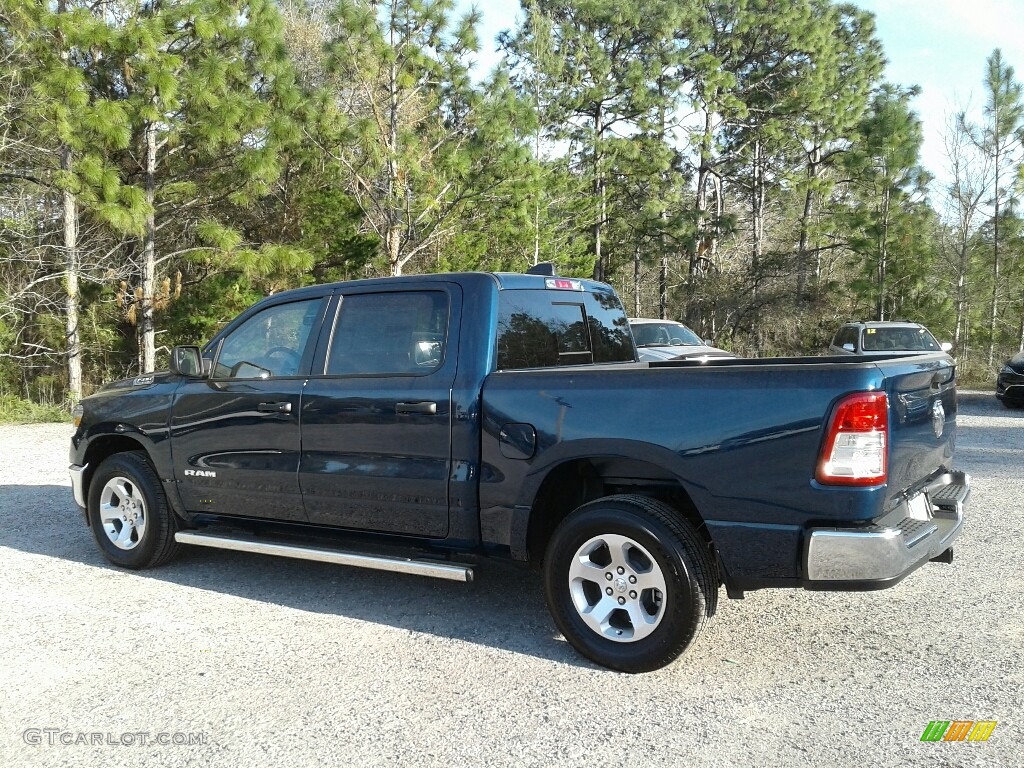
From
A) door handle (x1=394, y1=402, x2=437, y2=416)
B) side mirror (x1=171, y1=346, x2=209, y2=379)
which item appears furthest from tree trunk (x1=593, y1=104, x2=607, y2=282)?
door handle (x1=394, y1=402, x2=437, y2=416)

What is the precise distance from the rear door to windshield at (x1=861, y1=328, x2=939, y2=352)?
42.6 feet

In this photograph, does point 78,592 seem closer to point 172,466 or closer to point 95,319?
point 172,466

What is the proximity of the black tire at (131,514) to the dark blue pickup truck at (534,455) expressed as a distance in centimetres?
2

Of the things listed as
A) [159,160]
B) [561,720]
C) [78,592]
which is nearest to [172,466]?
[78,592]

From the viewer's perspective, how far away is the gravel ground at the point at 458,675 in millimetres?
3213

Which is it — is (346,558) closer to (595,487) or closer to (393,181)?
(595,487)

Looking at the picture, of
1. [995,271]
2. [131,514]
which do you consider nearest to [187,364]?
[131,514]

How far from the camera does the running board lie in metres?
4.30

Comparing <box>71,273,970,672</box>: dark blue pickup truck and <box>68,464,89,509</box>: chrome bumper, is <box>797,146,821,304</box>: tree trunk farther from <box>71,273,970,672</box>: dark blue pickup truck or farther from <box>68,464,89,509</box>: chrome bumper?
<box>68,464,89,509</box>: chrome bumper

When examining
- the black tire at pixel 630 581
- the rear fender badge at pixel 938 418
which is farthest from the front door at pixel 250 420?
the rear fender badge at pixel 938 418

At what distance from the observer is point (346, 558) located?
15.3 feet

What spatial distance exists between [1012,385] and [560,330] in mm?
14615

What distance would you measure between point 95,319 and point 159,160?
12.4 feet

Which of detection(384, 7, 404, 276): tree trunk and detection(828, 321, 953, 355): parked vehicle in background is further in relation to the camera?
detection(384, 7, 404, 276): tree trunk
